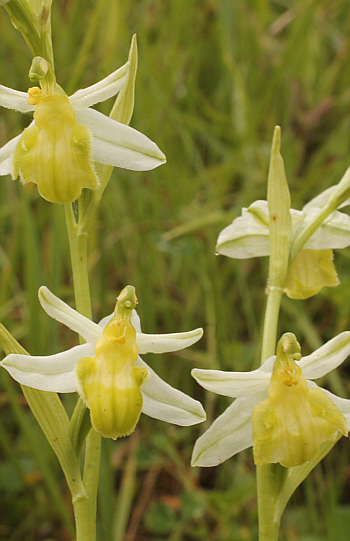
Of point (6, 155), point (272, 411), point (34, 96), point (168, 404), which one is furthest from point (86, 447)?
point (34, 96)

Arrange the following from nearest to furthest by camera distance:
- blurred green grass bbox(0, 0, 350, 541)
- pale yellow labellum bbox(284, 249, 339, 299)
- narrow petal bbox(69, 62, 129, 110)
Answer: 1. narrow petal bbox(69, 62, 129, 110)
2. pale yellow labellum bbox(284, 249, 339, 299)
3. blurred green grass bbox(0, 0, 350, 541)

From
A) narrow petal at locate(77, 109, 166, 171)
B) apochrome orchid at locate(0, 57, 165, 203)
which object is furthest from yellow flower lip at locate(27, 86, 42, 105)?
narrow petal at locate(77, 109, 166, 171)

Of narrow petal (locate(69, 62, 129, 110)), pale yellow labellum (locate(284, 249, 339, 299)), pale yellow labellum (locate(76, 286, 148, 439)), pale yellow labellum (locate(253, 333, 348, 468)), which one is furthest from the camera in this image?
pale yellow labellum (locate(284, 249, 339, 299))

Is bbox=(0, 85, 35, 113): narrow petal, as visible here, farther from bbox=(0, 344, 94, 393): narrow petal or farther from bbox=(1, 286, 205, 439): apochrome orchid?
bbox=(0, 344, 94, 393): narrow petal

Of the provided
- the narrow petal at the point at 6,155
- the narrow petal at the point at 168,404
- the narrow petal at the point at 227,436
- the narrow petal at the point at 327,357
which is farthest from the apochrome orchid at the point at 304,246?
the narrow petal at the point at 6,155

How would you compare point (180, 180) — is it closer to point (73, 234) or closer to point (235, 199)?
point (235, 199)

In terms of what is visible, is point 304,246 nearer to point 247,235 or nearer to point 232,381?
point 247,235

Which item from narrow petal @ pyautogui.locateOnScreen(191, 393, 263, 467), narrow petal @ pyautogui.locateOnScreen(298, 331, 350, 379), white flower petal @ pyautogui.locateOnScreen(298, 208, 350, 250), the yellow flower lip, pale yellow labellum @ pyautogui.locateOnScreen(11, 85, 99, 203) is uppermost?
the yellow flower lip
